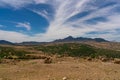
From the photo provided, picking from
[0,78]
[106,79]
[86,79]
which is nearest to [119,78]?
[106,79]

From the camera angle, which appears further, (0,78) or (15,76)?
(15,76)

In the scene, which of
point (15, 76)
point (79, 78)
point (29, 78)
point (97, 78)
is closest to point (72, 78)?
point (79, 78)

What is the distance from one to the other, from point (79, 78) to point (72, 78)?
0.69m

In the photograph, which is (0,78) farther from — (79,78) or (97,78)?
(97,78)

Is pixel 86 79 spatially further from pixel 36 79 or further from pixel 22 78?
pixel 22 78

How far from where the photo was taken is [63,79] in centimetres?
2194

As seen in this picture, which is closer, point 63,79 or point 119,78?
point 63,79

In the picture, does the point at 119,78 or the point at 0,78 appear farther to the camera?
the point at 119,78

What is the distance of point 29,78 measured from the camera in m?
22.5

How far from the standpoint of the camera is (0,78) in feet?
72.5

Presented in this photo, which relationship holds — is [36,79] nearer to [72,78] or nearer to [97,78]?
[72,78]

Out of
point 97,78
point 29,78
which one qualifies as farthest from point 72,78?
point 29,78

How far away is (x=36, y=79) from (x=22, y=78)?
5.06 feet

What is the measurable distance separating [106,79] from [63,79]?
13.8 feet
